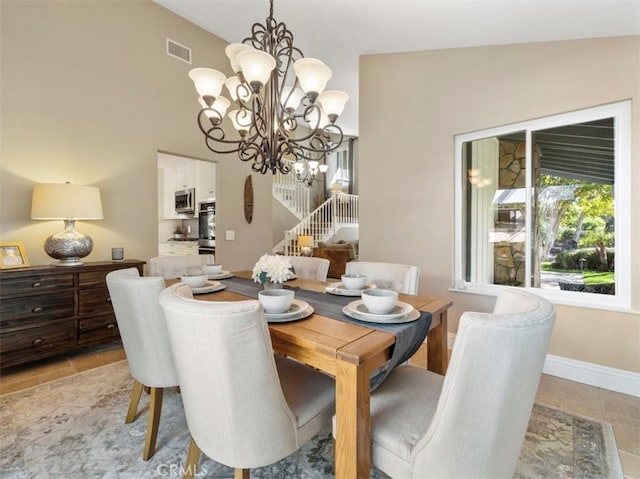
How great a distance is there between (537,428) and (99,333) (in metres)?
3.55

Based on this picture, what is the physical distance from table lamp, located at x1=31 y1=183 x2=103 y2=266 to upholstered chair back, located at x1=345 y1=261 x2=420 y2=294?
240cm

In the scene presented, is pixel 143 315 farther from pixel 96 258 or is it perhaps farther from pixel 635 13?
pixel 635 13

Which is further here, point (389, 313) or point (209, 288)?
point (209, 288)

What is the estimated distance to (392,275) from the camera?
7.09ft

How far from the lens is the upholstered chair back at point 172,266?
98.6 inches

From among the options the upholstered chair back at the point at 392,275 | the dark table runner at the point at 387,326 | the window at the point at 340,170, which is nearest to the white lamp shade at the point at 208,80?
the dark table runner at the point at 387,326

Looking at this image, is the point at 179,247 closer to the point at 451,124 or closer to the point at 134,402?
the point at 134,402

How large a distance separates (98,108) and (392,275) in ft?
11.1

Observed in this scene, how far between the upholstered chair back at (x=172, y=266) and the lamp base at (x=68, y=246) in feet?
2.61

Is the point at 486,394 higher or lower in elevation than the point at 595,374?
higher

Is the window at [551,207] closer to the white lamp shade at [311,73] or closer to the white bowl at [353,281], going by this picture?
the white bowl at [353,281]

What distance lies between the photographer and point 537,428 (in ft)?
5.90

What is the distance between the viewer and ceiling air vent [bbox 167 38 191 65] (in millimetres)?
3631

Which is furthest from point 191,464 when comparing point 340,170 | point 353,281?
point 340,170
